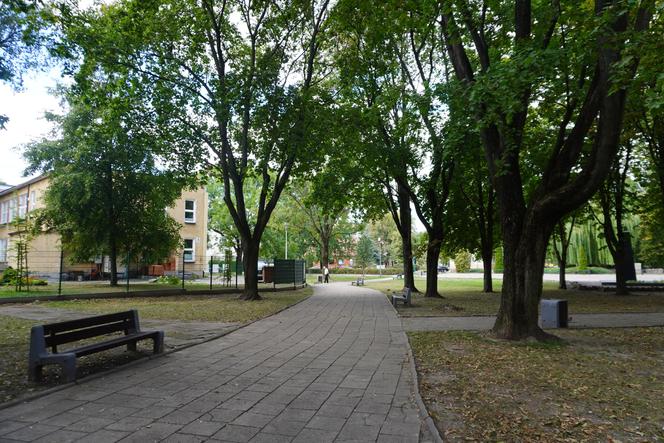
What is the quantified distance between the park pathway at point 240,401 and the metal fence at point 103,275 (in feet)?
44.0

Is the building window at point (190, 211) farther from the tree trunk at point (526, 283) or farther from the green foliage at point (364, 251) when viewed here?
the green foliage at point (364, 251)

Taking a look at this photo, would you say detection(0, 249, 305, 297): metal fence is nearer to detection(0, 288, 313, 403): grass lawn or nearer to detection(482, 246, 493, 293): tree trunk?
detection(0, 288, 313, 403): grass lawn

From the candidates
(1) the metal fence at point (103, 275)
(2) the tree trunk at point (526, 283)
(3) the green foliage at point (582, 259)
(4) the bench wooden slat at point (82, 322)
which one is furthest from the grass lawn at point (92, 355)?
(3) the green foliage at point (582, 259)

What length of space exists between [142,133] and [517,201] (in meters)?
14.9

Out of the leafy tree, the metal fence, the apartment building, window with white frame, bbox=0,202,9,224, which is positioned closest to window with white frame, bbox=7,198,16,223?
the apartment building

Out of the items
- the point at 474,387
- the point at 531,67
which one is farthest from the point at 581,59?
the point at 474,387

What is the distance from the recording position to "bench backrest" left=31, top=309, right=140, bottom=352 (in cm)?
546

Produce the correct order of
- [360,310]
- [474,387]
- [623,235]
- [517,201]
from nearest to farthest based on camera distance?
[474,387] → [517,201] → [360,310] → [623,235]

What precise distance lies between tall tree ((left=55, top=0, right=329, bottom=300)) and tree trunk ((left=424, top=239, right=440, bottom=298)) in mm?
7053

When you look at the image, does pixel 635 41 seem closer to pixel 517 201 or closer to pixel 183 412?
pixel 517 201

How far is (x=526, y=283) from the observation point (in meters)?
8.48

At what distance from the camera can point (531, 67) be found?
7.39 m

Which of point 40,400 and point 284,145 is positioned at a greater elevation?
point 284,145

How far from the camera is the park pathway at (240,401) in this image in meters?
3.83
